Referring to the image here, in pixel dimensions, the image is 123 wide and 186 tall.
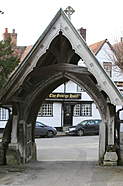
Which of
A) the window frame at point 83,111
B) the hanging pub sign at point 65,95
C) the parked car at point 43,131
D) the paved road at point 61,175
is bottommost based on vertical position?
the paved road at point 61,175

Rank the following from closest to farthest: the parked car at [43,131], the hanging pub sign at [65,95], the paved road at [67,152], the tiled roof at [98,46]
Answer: the paved road at [67,152]
the parked car at [43,131]
the hanging pub sign at [65,95]
the tiled roof at [98,46]

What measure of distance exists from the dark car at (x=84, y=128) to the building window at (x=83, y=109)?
4.01 m

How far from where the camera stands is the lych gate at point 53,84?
12305 millimetres

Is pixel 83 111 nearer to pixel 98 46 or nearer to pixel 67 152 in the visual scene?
pixel 98 46

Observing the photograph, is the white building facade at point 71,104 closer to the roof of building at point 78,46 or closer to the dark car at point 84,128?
the dark car at point 84,128

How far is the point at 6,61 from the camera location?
1277 cm

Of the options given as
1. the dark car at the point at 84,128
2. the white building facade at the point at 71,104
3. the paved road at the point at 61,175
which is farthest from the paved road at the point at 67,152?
the white building facade at the point at 71,104

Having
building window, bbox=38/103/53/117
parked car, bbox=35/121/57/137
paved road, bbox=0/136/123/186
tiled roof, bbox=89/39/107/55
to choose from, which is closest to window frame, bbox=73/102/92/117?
building window, bbox=38/103/53/117

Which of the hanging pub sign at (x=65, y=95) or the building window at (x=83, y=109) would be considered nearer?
the hanging pub sign at (x=65, y=95)

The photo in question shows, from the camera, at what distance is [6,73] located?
1302cm

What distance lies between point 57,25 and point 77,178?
487 centimetres

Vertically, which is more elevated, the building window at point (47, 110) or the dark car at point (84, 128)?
the building window at point (47, 110)

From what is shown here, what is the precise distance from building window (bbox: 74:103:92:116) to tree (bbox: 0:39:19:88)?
30271 mm

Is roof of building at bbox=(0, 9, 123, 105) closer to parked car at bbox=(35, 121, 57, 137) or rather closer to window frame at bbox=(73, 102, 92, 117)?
parked car at bbox=(35, 121, 57, 137)
